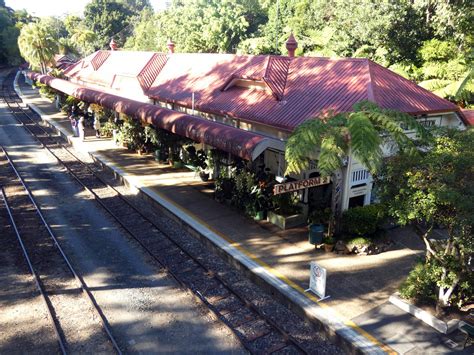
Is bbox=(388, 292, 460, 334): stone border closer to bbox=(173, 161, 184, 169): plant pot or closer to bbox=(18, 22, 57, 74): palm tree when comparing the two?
bbox=(173, 161, 184, 169): plant pot

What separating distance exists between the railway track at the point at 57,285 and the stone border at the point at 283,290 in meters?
4.07

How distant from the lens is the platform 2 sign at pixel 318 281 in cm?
1004

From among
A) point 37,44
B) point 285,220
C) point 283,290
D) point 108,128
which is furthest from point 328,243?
point 37,44

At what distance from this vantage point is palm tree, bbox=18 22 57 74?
155 feet

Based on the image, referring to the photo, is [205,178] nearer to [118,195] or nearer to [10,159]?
[118,195]

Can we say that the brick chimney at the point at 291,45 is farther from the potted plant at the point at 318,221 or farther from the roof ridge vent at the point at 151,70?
the roof ridge vent at the point at 151,70

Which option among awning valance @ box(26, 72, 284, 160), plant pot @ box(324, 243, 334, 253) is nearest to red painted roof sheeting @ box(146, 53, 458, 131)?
awning valance @ box(26, 72, 284, 160)

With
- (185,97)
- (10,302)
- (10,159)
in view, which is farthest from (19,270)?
(10,159)

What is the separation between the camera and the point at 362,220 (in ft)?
42.2

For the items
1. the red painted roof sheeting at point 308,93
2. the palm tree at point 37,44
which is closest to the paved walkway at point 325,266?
the red painted roof sheeting at point 308,93

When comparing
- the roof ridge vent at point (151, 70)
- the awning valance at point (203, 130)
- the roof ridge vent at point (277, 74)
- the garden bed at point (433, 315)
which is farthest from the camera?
the roof ridge vent at point (151, 70)

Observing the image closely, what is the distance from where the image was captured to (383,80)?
1539cm

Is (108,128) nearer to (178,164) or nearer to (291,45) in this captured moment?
(178,164)

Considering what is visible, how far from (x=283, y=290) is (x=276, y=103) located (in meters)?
8.19
